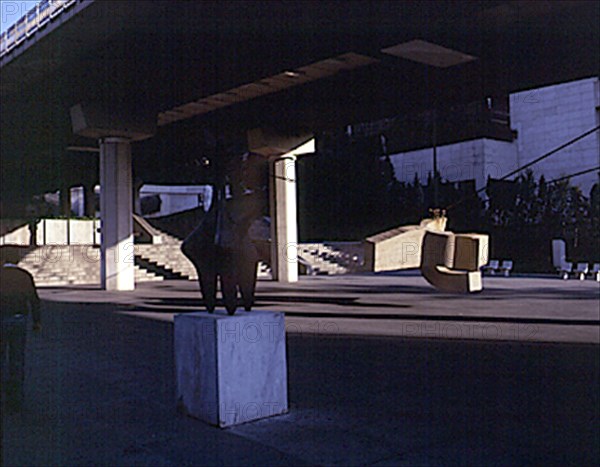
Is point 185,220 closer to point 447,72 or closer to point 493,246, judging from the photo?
point 493,246

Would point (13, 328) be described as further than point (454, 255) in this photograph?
No

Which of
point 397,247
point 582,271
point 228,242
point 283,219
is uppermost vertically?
point 283,219

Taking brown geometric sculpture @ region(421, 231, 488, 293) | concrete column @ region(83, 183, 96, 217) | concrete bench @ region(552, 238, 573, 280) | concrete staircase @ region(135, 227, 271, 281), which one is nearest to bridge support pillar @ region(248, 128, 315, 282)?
concrete staircase @ region(135, 227, 271, 281)

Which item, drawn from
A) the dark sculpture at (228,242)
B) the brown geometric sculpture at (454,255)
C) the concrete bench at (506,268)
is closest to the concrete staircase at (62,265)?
the brown geometric sculpture at (454,255)

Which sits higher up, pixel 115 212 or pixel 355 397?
pixel 115 212

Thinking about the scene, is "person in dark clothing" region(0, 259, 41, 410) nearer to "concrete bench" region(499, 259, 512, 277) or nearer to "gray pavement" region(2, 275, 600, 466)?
"gray pavement" region(2, 275, 600, 466)

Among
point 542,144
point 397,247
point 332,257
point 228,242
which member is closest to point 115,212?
point 397,247

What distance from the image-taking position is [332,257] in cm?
3397

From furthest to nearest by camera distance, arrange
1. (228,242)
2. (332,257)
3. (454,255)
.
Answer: (332,257), (454,255), (228,242)

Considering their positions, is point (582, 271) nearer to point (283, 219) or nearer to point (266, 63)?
point (283, 219)

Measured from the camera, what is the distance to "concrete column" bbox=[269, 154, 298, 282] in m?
25.1

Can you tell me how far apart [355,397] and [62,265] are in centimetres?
2279

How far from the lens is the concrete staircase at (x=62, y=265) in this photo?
26125 mm

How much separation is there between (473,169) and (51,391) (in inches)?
1329
